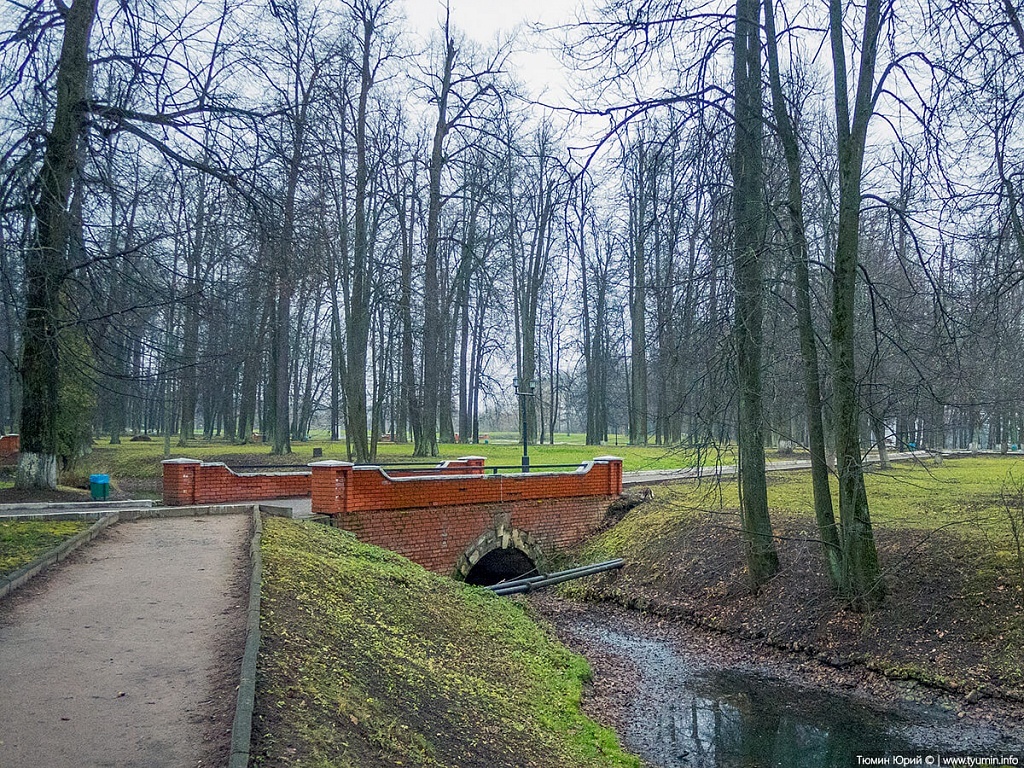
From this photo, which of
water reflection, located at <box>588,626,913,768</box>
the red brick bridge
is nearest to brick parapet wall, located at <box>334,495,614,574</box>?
the red brick bridge

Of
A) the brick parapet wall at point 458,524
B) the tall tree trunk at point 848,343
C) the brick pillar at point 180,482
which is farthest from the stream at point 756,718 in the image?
the brick pillar at point 180,482

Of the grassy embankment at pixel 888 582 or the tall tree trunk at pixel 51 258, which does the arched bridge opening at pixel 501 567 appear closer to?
the grassy embankment at pixel 888 582

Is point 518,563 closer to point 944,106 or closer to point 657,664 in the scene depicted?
point 657,664

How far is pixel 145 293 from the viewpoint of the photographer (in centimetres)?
911

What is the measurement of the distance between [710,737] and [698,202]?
20.3ft

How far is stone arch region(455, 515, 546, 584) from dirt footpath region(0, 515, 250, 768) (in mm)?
6921

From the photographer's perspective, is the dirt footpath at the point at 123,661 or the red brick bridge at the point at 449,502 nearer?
the dirt footpath at the point at 123,661

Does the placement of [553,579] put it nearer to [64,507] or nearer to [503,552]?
[503,552]

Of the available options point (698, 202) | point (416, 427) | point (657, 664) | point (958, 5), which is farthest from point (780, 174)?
point (416, 427)

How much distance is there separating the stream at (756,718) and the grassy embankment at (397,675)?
697 mm

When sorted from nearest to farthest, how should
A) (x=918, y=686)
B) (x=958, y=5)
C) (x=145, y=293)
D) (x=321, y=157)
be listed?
1. (x=958, y=5)
2. (x=918, y=686)
3. (x=145, y=293)
4. (x=321, y=157)

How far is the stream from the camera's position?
23.9 ft

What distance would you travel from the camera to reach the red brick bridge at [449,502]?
13.0 metres

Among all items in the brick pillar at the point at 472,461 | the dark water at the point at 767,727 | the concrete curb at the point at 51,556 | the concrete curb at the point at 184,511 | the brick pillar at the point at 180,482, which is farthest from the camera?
the brick pillar at the point at 472,461
